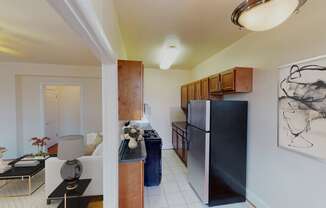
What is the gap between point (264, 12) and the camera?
1.08m

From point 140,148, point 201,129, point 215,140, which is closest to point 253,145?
point 215,140

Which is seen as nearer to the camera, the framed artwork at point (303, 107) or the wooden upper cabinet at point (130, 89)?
the framed artwork at point (303, 107)

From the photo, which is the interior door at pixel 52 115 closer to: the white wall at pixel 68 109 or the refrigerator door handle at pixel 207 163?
the white wall at pixel 68 109

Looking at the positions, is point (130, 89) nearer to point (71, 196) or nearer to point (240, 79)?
point (71, 196)

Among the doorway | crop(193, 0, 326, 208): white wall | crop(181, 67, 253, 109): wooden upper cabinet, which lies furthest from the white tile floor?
the doorway

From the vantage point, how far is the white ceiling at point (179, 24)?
186cm

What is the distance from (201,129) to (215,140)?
0.26 metres

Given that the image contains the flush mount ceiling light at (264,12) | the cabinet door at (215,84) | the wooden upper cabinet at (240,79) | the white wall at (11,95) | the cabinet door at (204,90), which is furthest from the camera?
the white wall at (11,95)

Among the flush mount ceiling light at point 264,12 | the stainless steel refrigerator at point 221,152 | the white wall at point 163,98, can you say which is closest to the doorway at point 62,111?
the white wall at point 163,98

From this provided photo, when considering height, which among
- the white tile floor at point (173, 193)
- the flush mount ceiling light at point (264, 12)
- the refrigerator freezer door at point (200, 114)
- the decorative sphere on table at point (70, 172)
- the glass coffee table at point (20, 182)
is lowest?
the white tile floor at point (173, 193)

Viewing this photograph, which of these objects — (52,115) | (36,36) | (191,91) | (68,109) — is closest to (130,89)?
(36,36)

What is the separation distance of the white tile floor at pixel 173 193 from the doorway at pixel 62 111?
368 cm

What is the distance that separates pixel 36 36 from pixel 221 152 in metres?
3.45

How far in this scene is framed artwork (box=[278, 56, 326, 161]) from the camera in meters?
1.55
